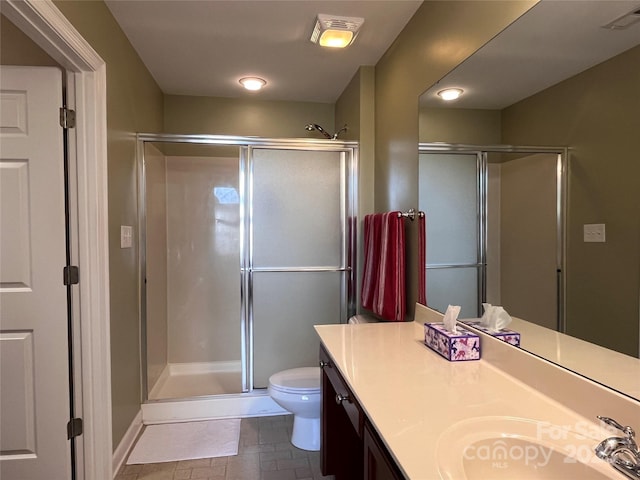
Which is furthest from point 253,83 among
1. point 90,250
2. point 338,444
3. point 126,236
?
point 338,444

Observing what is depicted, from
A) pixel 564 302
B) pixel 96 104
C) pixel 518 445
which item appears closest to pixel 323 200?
pixel 96 104

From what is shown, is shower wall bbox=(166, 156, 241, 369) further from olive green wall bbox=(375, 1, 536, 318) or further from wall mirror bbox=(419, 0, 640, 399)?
wall mirror bbox=(419, 0, 640, 399)

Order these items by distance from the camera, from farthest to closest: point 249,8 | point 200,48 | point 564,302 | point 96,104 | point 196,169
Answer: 1. point 196,169
2. point 200,48
3. point 249,8
4. point 96,104
5. point 564,302

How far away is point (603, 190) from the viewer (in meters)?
0.99

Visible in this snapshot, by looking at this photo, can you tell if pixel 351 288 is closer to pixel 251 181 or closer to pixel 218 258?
pixel 251 181

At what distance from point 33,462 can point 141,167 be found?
1.68 metres

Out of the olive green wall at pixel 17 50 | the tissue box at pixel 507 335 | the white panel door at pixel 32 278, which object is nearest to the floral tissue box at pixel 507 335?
the tissue box at pixel 507 335

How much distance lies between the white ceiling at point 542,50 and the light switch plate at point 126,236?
1881 mm

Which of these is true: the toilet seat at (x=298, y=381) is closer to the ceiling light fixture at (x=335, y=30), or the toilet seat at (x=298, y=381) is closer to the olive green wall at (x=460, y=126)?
the olive green wall at (x=460, y=126)

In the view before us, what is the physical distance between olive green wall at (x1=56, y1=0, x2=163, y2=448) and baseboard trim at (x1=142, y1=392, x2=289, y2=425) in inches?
5.6

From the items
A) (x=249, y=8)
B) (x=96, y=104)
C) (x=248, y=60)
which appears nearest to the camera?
(x=96, y=104)

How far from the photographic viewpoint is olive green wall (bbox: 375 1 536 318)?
145 cm

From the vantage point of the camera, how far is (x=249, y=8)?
1935 millimetres

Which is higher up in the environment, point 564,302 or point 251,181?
point 251,181
